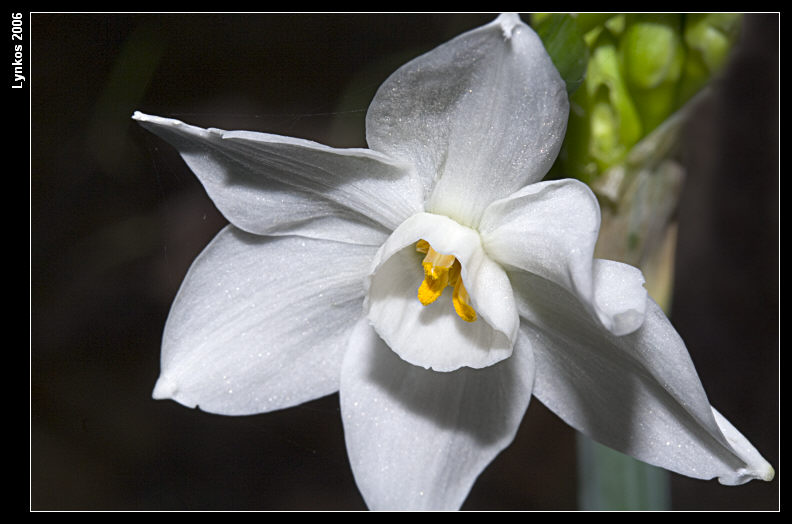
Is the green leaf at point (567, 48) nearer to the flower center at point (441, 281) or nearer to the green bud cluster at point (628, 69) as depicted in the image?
the green bud cluster at point (628, 69)

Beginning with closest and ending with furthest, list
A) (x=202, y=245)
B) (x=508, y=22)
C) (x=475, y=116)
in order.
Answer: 1. (x=508, y=22)
2. (x=475, y=116)
3. (x=202, y=245)

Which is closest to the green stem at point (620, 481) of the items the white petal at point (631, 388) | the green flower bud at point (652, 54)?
the white petal at point (631, 388)

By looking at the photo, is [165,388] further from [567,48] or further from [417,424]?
[567,48]

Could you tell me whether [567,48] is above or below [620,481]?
above

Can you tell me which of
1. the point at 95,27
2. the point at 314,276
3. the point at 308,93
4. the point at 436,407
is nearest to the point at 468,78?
the point at 314,276

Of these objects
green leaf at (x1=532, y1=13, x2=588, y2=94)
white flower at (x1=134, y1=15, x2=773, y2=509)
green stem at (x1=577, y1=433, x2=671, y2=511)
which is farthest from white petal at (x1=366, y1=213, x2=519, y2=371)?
green stem at (x1=577, y1=433, x2=671, y2=511)

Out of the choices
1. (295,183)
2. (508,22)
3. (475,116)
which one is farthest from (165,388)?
(508,22)

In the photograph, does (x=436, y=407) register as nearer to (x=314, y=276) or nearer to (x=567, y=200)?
(x=314, y=276)
